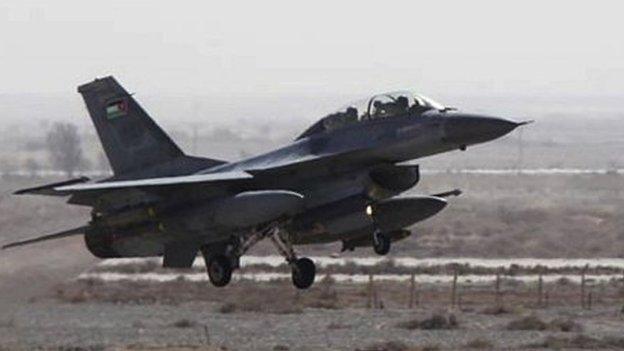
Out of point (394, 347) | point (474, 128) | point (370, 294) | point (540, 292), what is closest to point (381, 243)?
point (474, 128)

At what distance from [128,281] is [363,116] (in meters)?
40.2

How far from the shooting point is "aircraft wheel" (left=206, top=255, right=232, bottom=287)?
3544 cm

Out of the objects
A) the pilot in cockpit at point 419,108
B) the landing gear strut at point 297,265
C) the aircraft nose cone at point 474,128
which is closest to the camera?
the aircraft nose cone at point 474,128

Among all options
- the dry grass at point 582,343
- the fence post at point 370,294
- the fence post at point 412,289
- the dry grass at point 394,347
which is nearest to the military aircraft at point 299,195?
the dry grass at point 394,347

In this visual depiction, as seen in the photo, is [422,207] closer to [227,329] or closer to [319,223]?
[319,223]

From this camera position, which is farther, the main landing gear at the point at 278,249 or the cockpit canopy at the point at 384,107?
the main landing gear at the point at 278,249

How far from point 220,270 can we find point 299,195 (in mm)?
2990

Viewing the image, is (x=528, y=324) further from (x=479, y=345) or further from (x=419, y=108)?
(x=419, y=108)

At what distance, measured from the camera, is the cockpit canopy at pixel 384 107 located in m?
34.1

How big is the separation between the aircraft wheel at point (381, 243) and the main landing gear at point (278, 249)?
1253 millimetres

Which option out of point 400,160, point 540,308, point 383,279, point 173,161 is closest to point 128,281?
point 383,279

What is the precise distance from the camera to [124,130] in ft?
128

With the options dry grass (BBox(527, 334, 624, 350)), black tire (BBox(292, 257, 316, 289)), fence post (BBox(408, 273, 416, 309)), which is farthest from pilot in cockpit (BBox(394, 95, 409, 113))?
fence post (BBox(408, 273, 416, 309))

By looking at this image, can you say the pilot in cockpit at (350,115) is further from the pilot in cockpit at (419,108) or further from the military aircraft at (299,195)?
the pilot in cockpit at (419,108)
